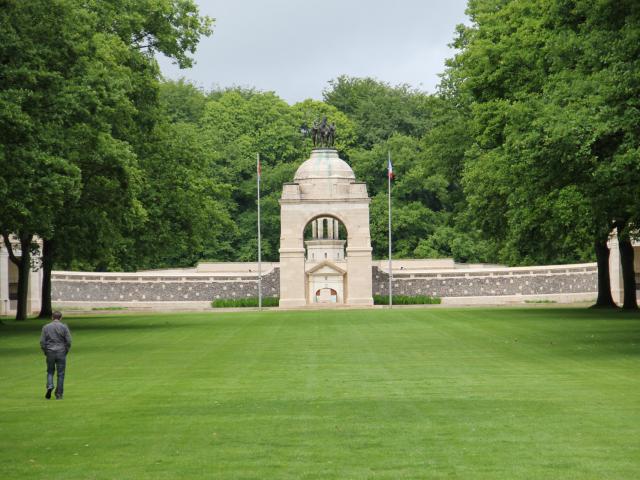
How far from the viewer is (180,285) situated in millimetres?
82062

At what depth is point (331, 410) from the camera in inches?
704

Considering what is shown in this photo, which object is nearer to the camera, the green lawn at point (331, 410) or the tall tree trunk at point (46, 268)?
the green lawn at point (331, 410)

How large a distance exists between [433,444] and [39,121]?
2382cm

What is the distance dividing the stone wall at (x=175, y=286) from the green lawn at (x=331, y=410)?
46295 mm

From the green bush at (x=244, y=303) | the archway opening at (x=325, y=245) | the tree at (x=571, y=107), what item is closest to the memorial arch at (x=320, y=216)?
the green bush at (x=244, y=303)

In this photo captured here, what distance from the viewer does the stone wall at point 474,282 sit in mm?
80188

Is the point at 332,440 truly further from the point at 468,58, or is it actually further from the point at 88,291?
the point at 88,291

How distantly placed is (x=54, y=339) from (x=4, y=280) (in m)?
48.3

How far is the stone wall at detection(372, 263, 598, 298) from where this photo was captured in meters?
80.2

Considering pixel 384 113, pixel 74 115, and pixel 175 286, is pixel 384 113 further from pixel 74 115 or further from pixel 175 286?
pixel 74 115

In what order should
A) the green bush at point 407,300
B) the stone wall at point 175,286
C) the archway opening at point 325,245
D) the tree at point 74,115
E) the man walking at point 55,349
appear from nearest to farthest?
the man walking at point 55,349 → the tree at point 74,115 → the green bush at point 407,300 → the stone wall at point 175,286 → the archway opening at point 325,245

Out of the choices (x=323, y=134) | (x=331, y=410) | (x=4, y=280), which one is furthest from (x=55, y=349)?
(x=323, y=134)

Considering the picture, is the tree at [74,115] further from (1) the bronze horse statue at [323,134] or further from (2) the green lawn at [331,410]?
(1) the bronze horse statue at [323,134]

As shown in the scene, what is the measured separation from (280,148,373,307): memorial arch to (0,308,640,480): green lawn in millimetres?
42034
